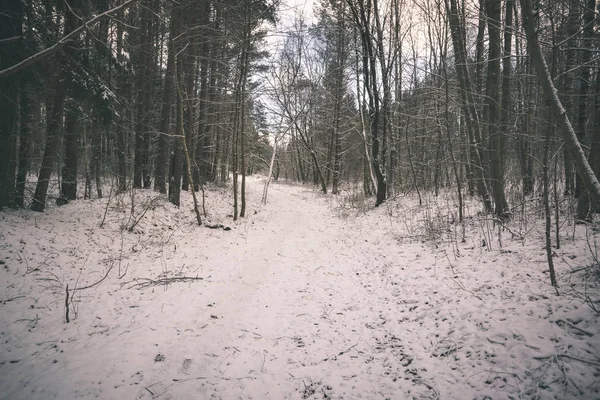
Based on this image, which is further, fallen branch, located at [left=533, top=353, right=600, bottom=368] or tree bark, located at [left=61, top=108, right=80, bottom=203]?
tree bark, located at [left=61, top=108, right=80, bottom=203]

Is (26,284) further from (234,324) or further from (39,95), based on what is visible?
(39,95)

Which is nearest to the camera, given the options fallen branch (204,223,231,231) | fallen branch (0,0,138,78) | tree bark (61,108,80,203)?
fallen branch (0,0,138,78)

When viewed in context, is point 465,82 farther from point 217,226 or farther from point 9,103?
point 9,103

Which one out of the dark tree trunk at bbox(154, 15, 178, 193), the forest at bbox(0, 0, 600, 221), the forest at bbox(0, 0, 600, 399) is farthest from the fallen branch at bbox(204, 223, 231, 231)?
the dark tree trunk at bbox(154, 15, 178, 193)

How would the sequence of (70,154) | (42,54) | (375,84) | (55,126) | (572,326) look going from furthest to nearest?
(375,84) < (70,154) < (55,126) < (42,54) < (572,326)

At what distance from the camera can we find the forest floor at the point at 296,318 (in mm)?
2971

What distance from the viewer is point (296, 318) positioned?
179 inches

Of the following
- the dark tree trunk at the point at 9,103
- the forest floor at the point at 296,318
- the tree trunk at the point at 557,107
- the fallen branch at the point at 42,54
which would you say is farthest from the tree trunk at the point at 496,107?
the dark tree trunk at the point at 9,103

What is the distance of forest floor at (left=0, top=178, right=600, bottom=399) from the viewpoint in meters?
2.97

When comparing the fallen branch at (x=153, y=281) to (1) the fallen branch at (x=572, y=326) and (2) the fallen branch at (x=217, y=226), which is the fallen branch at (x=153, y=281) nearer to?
(2) the fallen branch at (x=217, y=226)

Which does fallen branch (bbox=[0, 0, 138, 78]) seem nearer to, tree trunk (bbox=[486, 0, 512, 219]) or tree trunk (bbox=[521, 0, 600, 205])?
tree trunk (bbox=[521, 0, 600, 205])

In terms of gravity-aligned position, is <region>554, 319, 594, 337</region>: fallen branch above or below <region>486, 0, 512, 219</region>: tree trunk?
below

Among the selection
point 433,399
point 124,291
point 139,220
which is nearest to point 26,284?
point 124,291

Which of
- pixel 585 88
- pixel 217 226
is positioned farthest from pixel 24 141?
pixel 585 88
